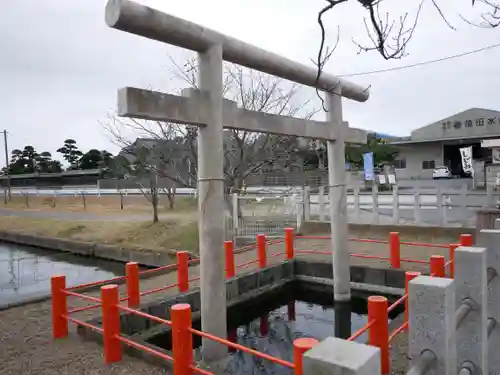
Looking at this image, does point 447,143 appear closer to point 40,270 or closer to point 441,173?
point 441,173

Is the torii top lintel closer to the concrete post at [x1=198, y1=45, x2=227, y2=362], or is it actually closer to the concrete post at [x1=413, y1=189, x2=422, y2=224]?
the concrete post at [x1=198, y1=45, x2=227, y2=362]

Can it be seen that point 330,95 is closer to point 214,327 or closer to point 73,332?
point 214,327

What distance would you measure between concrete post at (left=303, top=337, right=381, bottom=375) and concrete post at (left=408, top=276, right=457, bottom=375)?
0.63m

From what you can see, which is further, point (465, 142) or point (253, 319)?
point (465, 142)

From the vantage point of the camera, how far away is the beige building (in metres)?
29.7

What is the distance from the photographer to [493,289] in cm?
308

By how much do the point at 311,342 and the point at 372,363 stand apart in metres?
1.69

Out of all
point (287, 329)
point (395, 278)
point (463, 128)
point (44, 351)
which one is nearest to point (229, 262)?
point (287, 329)

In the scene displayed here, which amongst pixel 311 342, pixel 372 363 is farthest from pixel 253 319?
pixel 372 363

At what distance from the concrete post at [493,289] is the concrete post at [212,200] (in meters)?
2.75

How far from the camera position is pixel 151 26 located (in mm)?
4102

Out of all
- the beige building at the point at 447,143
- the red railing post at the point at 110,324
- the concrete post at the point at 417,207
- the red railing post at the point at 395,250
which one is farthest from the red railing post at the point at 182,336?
the beige building at the point at 447,143

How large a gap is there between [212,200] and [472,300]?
2934mm

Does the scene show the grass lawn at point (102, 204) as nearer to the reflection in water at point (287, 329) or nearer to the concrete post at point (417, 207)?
the concrete post at point (417, 207)
